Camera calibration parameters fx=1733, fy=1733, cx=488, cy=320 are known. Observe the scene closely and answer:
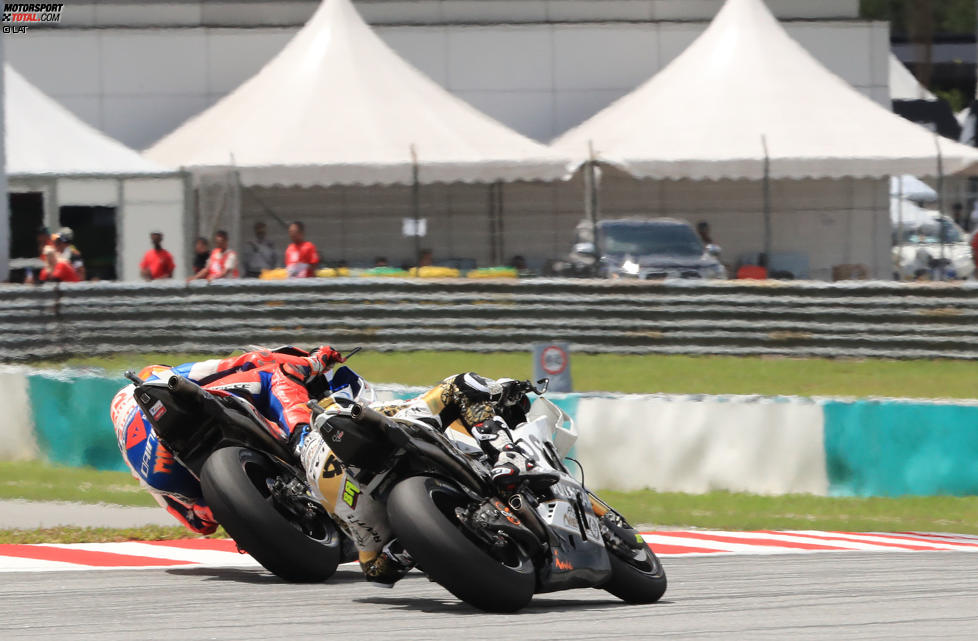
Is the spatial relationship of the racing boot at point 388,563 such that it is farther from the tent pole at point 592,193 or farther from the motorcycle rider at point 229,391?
the tent pole at point 592,193

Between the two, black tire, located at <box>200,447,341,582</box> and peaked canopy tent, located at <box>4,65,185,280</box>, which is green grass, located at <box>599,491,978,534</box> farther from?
peaked canopy tent, located at <box>4,65,185,280</box>

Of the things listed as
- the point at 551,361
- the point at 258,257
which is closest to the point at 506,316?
the point at 551,361

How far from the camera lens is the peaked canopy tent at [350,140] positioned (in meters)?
24.1

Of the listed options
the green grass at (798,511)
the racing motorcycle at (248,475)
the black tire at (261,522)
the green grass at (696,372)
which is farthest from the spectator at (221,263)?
the black tire at (261,522)

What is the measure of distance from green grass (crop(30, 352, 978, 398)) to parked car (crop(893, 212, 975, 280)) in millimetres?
4352

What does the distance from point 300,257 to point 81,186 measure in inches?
190

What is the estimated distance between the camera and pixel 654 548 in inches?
364

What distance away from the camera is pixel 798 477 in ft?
38.2

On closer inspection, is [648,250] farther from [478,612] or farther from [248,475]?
[478,612]

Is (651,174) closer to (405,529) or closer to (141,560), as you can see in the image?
(141,560)

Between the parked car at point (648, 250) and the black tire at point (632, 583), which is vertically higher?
the parked car at point (648, 250)

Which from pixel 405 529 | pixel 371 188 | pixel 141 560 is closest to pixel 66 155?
pixel 371 188

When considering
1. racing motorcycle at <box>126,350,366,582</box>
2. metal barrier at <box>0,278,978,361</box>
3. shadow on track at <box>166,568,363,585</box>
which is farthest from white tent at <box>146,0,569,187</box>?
racing motorcycle at <box>126,350,366,582</box>

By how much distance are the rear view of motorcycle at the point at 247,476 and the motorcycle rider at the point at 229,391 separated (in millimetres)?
178
